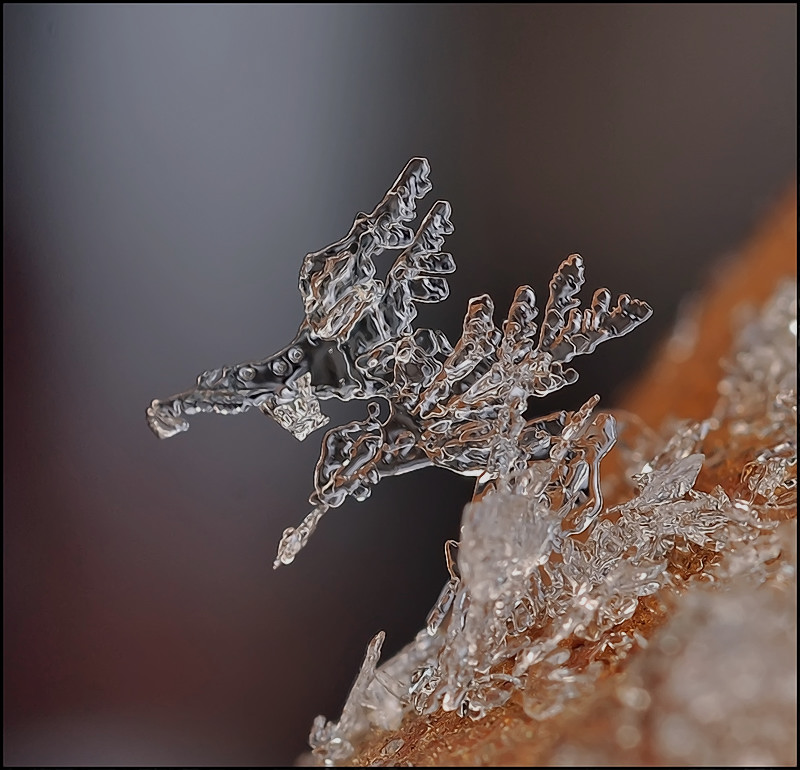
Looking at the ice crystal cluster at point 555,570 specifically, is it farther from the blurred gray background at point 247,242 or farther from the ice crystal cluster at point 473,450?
the blurred gray background at point 247,242

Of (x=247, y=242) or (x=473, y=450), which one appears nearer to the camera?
(x=473, y=450)

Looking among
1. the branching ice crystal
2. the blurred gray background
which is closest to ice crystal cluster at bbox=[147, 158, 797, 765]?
the branching ice crystal

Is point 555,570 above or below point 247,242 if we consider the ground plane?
below

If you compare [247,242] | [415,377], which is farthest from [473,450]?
[247,242]

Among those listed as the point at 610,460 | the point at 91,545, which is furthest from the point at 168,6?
the point at 610,460

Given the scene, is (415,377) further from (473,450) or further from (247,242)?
(247,242)
